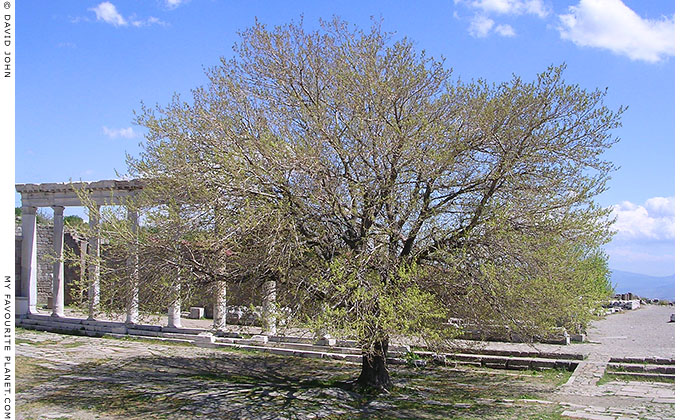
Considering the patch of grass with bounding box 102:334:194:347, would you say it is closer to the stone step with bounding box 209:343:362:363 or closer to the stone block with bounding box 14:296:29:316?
the stone step with bounding box 209:343:362:363

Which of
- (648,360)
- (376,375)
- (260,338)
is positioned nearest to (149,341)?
(260,338)

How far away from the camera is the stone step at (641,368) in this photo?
15.1 m

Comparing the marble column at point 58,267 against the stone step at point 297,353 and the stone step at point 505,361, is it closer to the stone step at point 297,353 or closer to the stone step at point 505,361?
the stone step at point 297,353

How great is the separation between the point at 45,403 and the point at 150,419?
8.83ft

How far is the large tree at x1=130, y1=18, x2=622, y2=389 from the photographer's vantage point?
1168 cm

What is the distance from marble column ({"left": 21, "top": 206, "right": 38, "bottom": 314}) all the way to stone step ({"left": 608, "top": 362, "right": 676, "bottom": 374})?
847 inches

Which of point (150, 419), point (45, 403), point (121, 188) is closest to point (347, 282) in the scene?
point (150, 419)

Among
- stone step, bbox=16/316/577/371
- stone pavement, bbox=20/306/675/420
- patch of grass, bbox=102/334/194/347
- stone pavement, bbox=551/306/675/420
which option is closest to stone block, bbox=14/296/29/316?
stone step, bbox=16/316/577/371

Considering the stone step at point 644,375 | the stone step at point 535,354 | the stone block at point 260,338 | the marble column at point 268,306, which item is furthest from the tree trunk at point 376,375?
the stone block at point 260,338

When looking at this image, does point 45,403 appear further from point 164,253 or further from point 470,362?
point 470,362

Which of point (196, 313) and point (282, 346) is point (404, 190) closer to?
point (282, 346)

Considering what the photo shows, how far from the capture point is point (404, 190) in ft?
40.4

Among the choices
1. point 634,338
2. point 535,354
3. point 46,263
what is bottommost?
point 634,338

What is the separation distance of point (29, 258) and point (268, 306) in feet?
55.8
